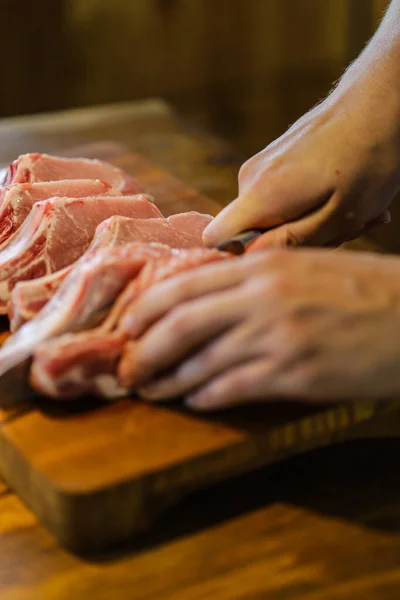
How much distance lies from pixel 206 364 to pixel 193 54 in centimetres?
504

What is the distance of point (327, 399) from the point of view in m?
1.46

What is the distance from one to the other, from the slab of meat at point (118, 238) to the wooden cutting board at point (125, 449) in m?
0.21

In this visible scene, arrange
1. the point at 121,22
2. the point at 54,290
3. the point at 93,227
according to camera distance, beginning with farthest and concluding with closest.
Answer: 1. the point at 121,22
2. the point at 93,227
3. the point at 54,290

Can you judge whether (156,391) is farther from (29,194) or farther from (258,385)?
(29,194)

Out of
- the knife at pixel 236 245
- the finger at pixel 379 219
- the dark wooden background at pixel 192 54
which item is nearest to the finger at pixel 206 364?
the knife at pixel 236 245

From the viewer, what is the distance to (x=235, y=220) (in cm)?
194

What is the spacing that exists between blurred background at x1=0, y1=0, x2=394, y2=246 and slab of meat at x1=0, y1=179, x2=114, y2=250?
11.2 feet

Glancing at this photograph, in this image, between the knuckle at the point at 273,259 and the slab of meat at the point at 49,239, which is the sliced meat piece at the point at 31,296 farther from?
the knuckle at the point at 273,259

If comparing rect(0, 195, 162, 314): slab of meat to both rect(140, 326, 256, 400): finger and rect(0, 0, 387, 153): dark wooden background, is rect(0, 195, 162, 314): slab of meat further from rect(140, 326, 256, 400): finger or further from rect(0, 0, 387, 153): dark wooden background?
rect(0, 0, 387, 153): dark wooden background

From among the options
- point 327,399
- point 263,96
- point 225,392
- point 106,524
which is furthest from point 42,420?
point 263,96

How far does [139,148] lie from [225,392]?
1870mm

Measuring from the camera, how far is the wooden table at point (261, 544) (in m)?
1.38

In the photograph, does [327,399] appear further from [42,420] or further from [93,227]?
[93,227]

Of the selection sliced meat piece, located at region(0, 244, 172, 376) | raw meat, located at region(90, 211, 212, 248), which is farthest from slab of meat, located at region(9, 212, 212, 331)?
sliced meat piece, located at region(0, 244, 172, 376)
